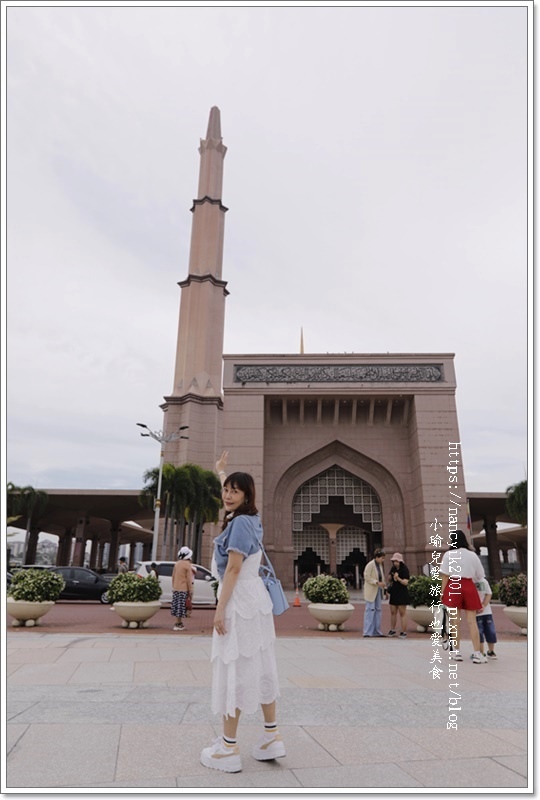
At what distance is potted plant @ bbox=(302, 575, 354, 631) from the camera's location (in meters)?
10.0

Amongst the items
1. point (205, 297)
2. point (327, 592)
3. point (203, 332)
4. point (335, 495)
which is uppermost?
point (205, 297)

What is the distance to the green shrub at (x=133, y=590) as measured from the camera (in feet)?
32.7

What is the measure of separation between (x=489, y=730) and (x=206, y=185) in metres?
43.2

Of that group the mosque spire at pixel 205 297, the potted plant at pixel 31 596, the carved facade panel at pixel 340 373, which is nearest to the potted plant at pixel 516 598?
the potted plant at pixel 31 596

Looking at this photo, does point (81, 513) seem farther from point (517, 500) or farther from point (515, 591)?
point (515, 591)

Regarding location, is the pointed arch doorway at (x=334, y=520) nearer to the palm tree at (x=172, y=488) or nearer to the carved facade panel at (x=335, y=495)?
the carved facade panel at (x=335, y=495)

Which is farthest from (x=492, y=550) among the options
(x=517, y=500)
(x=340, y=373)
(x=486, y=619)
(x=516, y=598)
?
(x=486, y=619)

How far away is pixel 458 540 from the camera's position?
255 inches

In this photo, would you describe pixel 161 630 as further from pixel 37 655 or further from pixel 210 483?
pixel 210 483

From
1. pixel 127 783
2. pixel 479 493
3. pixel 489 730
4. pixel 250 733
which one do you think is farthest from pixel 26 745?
pixel 479 493

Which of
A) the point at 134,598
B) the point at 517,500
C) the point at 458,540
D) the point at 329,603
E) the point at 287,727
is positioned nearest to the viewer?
the point at 287,727

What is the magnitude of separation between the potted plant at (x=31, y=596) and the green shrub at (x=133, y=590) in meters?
1.05

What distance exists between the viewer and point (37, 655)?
6621mm

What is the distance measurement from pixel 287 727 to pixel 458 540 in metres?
3.68
